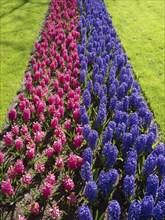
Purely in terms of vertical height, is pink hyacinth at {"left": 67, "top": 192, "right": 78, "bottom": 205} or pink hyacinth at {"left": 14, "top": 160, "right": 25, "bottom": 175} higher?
pink hyacinth at {"left": 14, "top": 160, "right": 25, "bottom": 175}

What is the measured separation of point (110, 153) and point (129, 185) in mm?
798

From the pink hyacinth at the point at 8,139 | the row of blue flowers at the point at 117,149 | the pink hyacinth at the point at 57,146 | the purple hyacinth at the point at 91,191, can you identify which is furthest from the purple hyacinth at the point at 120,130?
the pink hyacinth at the point at 8,139

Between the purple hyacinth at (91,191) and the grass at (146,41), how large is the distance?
3136 millimetres

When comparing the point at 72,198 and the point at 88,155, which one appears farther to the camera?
the point at 88,155

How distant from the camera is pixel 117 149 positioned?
21.4 ft

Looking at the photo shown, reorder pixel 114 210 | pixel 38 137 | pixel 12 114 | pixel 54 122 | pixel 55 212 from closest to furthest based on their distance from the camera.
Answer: pixel 114 210
pixel 55 212
pixel 38 137
pixel 54 122
pixel 12 114

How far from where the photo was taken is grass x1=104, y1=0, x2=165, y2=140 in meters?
9.51

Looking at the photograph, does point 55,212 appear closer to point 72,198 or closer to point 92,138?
point 72,198

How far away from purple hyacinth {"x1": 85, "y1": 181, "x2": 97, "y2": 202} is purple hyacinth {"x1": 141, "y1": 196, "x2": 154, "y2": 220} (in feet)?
2.57

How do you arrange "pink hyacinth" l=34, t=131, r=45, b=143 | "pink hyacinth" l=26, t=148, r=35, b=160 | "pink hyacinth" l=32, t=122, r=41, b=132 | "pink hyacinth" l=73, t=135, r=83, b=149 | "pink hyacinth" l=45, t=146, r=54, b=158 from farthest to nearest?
"pink hyacinth" l=32, t=122, r=41, b=132 < "pink hyacinth" l=34, t=131, r=45, b=143 < "pink hyacinth" l=73, t=135, r=83, b=149 < "pink hyacinth" l=45, t=146, r=54, b=158 < "pink hyacinth" l=26, t=148, r=35, b=160

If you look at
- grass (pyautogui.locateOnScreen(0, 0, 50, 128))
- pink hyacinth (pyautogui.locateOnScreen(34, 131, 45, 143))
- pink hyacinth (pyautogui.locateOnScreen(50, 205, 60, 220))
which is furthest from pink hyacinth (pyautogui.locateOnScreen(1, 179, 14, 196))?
grass (pyautogui.locateOnScreen(0, 0, 50, 128))

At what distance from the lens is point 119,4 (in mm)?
17234

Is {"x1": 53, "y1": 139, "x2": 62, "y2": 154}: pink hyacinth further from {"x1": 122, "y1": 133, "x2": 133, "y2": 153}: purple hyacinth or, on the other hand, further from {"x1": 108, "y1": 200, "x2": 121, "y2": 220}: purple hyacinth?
{"x1": 108, "y1": 200, "x2": 121, "y2": 220}: purple hyacinth

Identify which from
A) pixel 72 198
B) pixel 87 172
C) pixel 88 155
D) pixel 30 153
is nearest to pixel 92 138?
pixel 88 155
